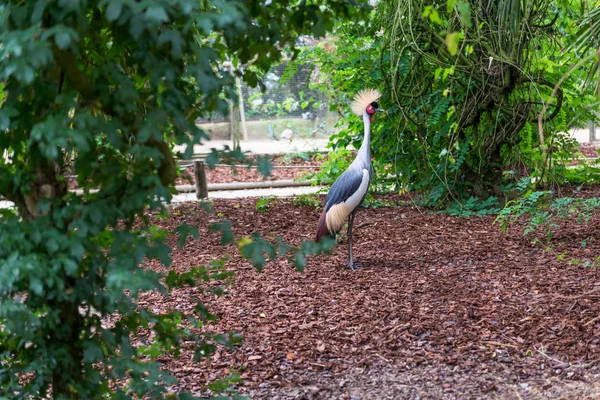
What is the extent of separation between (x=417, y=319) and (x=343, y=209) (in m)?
1.44

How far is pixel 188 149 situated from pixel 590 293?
117 inches

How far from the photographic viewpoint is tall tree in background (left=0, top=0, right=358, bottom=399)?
168cm

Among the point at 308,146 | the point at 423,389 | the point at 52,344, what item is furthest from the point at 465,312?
the point at 308,146

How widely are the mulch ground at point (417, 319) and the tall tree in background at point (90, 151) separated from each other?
4.20 feet

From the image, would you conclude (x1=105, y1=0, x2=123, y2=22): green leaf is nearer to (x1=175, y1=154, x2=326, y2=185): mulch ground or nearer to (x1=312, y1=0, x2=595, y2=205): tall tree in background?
(x1=312, y1=0, x2=595, y2=205): tall tree in background

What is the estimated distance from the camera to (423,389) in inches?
122

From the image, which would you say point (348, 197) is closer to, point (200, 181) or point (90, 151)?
point (90, 151)

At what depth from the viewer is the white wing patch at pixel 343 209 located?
5156 millimetres

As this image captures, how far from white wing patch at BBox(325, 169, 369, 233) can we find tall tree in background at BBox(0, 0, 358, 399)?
9.74 feet

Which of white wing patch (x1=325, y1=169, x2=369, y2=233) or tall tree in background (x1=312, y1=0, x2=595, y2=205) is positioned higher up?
tall tree in background (x1=312, y1=0, x2=595, y2=205)

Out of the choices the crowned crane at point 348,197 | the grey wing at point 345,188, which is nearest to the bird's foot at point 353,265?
the crowned crane at point 348,197

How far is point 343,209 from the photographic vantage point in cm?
516

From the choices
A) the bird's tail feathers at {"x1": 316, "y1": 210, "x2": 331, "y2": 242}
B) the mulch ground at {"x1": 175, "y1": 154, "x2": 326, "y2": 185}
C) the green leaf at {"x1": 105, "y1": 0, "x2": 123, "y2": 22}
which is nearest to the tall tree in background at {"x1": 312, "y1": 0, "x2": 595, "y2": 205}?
the bird's tail feathers at {"x1": 316, "y1": 210, "x2": 331, "y2": 242}

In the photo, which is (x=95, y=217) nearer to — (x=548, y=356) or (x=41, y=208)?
(x=41, y=208)
